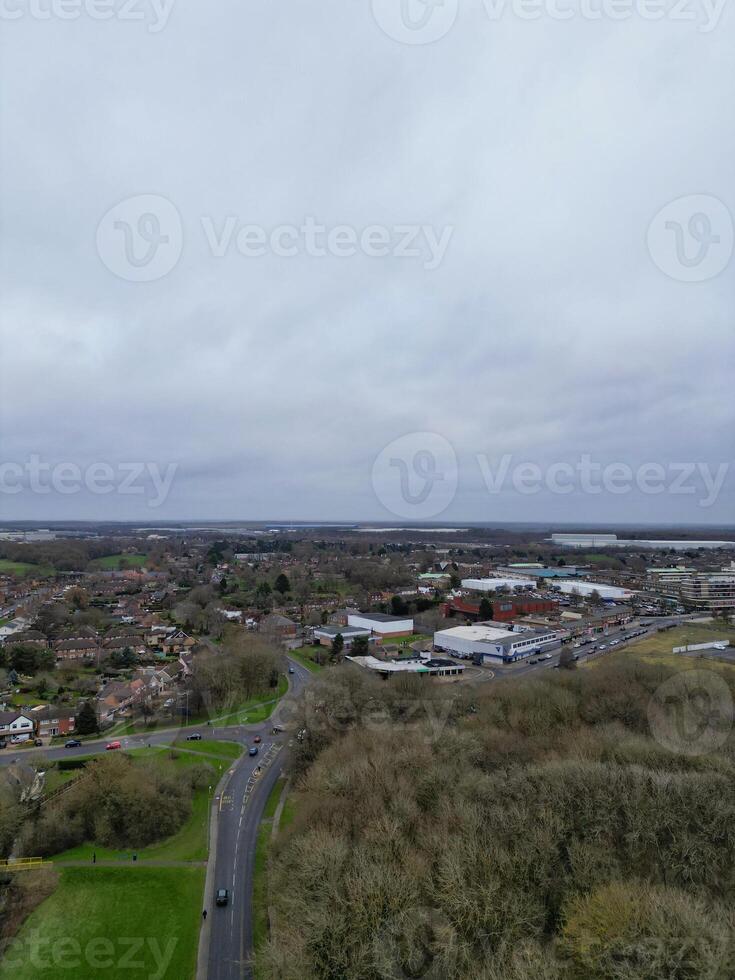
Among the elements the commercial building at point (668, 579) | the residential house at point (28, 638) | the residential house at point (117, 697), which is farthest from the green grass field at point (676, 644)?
the residential house at point (28, 638)

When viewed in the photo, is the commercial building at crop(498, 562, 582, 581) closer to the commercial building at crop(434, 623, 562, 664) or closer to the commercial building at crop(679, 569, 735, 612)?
the commercial building at crop(679, 569, 735, 612)

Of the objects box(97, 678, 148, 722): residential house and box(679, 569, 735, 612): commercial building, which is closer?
box(97, 678, 148, 722): residential house

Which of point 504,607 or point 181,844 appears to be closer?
point 181,844

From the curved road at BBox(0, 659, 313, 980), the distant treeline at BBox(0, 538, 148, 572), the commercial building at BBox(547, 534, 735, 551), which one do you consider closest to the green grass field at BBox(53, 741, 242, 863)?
the curved road at BBox(0, 659, 313, 980)

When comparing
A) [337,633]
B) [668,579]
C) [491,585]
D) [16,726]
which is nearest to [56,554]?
[337,633]

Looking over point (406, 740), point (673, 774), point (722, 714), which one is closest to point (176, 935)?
point (406, 740)

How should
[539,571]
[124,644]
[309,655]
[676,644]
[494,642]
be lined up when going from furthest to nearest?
[539,571], [124,644], [309,655], [494,642], [676,644]

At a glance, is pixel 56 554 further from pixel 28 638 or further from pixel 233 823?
pixel 233 823
